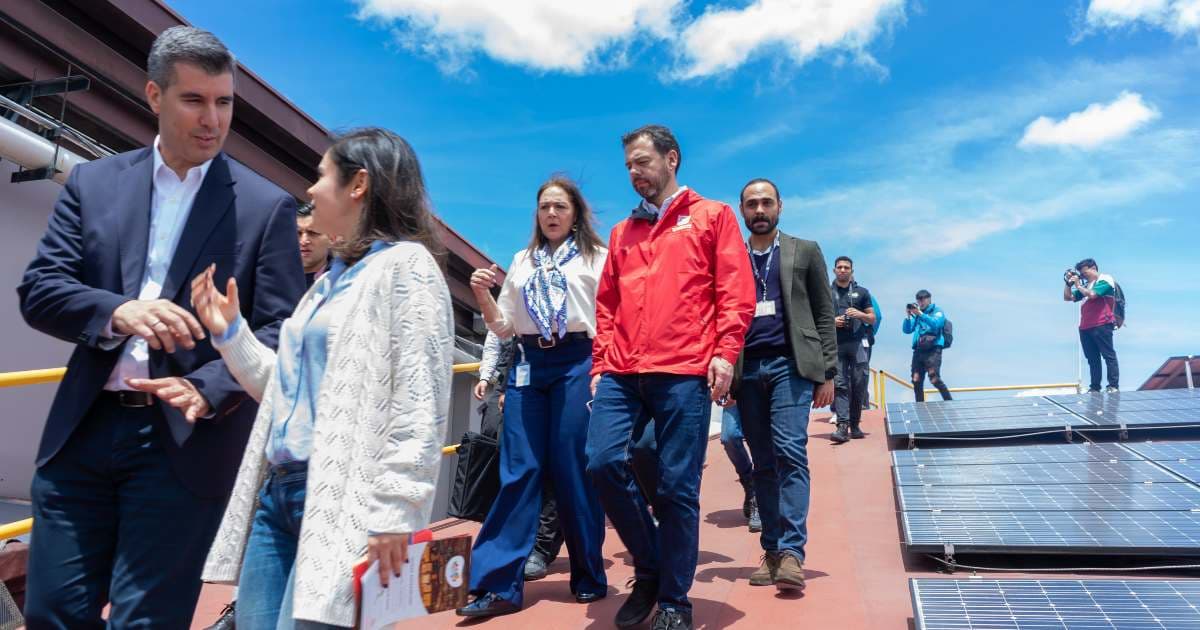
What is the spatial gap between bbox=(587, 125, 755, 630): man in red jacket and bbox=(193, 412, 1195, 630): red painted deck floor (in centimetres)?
43

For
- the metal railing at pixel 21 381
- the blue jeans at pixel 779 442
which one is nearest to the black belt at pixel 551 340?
the blue jeans at pixel 779 442

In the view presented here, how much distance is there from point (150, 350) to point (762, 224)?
3.47 metres

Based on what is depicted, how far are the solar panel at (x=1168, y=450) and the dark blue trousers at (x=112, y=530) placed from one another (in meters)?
6.23

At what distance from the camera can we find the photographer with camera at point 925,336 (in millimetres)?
12859

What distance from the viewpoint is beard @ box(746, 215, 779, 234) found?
4.96 meters

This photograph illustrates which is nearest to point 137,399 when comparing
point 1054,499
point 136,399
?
point 136,399

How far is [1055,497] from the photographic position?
5074 mm

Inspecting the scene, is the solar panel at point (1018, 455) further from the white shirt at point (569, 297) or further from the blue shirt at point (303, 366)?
the blue shirt at point (303, 366)

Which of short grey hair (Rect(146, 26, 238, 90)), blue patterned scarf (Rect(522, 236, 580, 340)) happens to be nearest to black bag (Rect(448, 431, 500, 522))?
blue patterned scarf (Rect(522, 236, 580, 340))

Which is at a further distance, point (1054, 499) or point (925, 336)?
point (925, 336)

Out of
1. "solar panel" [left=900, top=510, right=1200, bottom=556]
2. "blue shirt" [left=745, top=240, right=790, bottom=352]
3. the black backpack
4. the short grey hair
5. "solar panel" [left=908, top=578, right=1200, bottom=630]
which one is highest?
the black backpack

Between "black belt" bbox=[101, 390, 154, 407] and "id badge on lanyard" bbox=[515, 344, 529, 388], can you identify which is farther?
"id badge on lanyard" bbox=[515, 344, 529, 388]

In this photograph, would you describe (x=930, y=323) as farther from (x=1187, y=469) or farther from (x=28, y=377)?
(x=28, y=377)

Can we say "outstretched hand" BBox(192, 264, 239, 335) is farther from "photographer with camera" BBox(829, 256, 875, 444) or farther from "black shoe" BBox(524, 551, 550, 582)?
"photographer with camera" BBox(829, 256, 875, 444)
